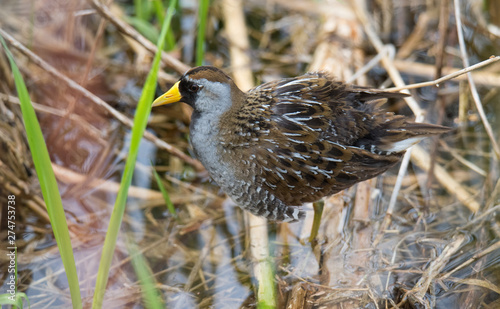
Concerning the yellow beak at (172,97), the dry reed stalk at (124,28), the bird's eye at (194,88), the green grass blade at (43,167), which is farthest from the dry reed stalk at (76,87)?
the green grass blade at (43,167)

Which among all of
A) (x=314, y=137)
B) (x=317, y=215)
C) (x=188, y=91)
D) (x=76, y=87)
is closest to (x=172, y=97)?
(x=188, y=91)

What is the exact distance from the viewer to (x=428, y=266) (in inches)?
118

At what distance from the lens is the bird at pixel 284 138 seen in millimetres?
2811

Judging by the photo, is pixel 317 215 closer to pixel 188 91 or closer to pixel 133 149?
pixel 188 91

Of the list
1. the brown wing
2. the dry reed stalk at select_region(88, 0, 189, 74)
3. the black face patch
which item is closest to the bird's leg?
the brown wing

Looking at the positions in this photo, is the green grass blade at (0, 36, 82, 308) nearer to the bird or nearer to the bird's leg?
the bird

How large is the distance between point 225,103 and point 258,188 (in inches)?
19.0

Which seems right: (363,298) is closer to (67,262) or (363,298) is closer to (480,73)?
(67,262)

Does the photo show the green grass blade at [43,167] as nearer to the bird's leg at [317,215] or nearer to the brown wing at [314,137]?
the brown wing at [314,137]

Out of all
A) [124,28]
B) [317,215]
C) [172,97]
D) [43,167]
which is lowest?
[317,215]

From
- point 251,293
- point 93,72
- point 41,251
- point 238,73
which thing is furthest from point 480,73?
point 41,251

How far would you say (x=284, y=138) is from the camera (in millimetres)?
2814

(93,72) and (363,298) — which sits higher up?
(93,72)

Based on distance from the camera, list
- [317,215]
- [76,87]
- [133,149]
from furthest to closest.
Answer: [76,87] < [317,215] < [133,149]
